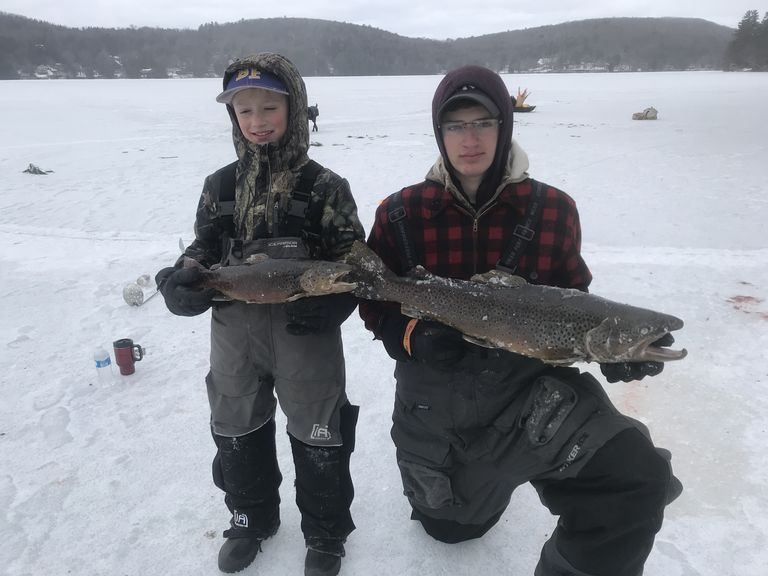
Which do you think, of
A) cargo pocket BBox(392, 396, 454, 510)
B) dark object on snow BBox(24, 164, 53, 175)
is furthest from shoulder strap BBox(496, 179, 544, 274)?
dark object on snow BBox(24, 164, 53, 175)

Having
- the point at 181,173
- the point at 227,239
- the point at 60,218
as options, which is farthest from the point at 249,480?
the point at 181,173

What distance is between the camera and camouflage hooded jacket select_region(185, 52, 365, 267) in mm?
2674

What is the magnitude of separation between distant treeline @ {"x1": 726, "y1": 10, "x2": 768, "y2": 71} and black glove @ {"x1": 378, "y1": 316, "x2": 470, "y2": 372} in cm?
10152

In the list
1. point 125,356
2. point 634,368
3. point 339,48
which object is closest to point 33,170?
point 125,356

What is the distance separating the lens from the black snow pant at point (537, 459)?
2160mm

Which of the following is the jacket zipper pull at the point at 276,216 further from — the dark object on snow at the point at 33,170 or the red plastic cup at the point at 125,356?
the dark object on snow at the point at 33,170

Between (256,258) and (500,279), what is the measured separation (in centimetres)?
123

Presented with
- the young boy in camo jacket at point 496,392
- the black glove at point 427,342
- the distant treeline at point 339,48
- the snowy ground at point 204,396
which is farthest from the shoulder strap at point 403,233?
the distant treeline at point 339,48

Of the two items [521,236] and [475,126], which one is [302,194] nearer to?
[475,126]

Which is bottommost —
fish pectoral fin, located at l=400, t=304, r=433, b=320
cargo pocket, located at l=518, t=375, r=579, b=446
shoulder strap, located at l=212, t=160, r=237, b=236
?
cargo pocket, located at l=518, t=375, r=579, b=446

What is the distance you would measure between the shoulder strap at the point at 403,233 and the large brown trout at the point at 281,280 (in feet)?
1.12

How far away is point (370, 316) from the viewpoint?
288cm

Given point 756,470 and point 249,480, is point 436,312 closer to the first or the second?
point 249,480

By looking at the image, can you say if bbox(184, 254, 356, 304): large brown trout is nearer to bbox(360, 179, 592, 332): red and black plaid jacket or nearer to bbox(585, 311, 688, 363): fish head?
bbox(360, 179, 592, 332): red and black plaid jacket
